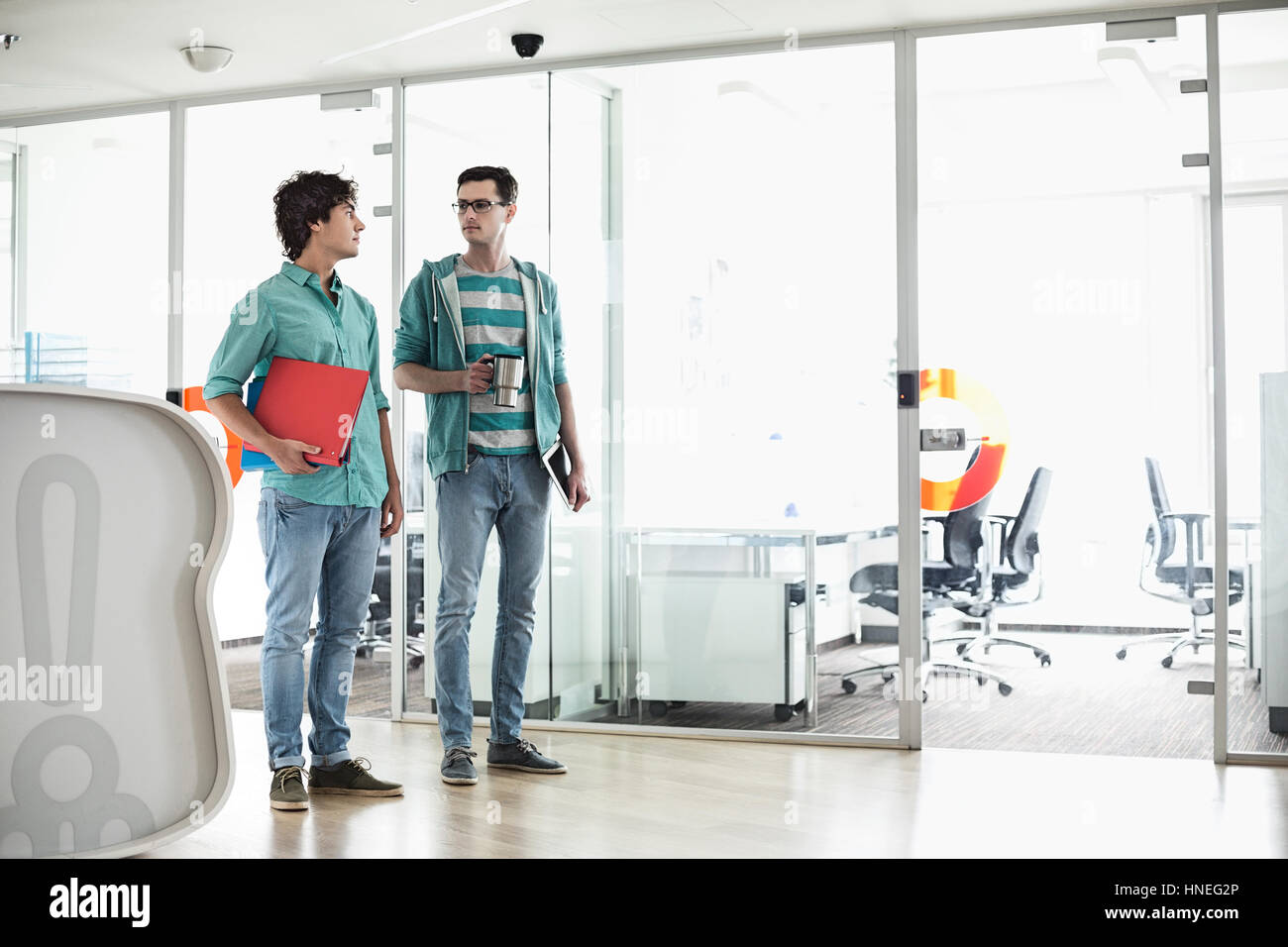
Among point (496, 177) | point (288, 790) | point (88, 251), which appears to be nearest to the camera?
point (288, 790)

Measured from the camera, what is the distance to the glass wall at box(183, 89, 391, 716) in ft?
15.3

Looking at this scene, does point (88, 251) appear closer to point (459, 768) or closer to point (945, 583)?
point (459, 768)

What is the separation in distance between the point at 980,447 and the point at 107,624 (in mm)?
2885

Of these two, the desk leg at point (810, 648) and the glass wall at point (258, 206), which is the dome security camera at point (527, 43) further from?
the desk leg at point (810, 648)

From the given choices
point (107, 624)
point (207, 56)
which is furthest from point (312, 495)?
point (207, 56)

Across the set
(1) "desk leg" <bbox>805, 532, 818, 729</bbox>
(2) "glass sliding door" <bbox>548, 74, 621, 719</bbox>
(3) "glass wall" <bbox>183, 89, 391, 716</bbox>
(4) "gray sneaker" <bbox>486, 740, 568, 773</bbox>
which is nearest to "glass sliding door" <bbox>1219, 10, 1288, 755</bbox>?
(1) "desk leg" <bbox>805, 532, 818, 729</bbox>

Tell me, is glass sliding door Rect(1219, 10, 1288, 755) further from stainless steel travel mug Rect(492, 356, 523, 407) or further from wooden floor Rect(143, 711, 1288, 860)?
stainless steel travel mug Rect(492, 356, 523, 407)

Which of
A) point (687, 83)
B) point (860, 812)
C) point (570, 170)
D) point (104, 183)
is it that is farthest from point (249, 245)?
point (860, 812)

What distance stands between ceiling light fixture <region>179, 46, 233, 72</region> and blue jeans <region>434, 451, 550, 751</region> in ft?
6.32

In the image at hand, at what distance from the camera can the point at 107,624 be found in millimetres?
2148

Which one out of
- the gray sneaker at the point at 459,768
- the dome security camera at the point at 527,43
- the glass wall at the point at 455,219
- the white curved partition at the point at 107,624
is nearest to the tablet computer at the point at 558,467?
the gray sneaker at the point at 459,768

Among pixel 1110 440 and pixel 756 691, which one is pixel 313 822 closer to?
pixel 756 691

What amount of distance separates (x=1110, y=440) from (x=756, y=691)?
2.70 metres

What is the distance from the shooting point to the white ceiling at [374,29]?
3.93 meters
